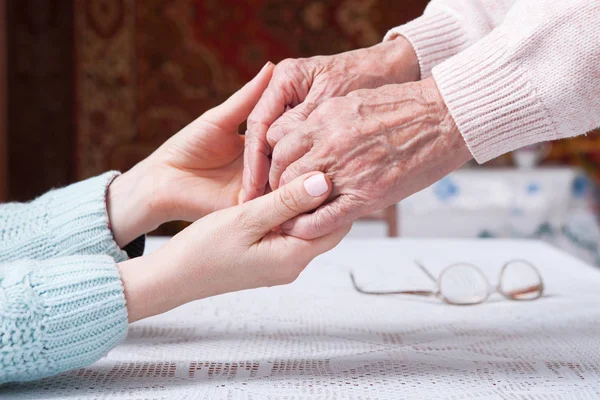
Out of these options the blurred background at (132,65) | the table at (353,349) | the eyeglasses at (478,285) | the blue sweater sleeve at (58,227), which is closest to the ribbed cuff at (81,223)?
the blue sweater sleeve at (58,227)

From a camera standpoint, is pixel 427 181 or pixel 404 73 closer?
pixel 427 181

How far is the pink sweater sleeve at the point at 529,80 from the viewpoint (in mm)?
734

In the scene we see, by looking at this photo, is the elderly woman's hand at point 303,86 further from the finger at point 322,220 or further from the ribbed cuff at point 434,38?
the finger at point 322,220

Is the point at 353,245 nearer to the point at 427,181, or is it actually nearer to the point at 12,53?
the point at 427,181

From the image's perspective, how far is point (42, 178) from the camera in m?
3.51

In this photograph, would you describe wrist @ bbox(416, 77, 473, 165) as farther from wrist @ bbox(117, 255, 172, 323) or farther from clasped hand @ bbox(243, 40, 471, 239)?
wrist @ bbox(117, 255, 172, 323)

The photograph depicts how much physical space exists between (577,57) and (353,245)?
31.8 inches

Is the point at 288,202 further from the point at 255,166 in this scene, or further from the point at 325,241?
the point at 255,166

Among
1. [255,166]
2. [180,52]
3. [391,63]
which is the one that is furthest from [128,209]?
[180,52]

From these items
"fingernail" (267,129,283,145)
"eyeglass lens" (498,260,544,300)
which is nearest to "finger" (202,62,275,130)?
"fingernail" (267,129,283,145)

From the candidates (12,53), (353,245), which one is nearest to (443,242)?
(353,245)

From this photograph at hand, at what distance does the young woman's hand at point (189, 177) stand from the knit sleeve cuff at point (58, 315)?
0.28 metres

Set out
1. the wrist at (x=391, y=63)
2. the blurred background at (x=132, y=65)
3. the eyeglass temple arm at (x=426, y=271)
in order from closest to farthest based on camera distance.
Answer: the wrist at (x=391, y=63) → the eyeglass temple arm at (x=426, y=271) → the blurred background at (x=132, y=65)

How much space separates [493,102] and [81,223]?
0.55 metres
